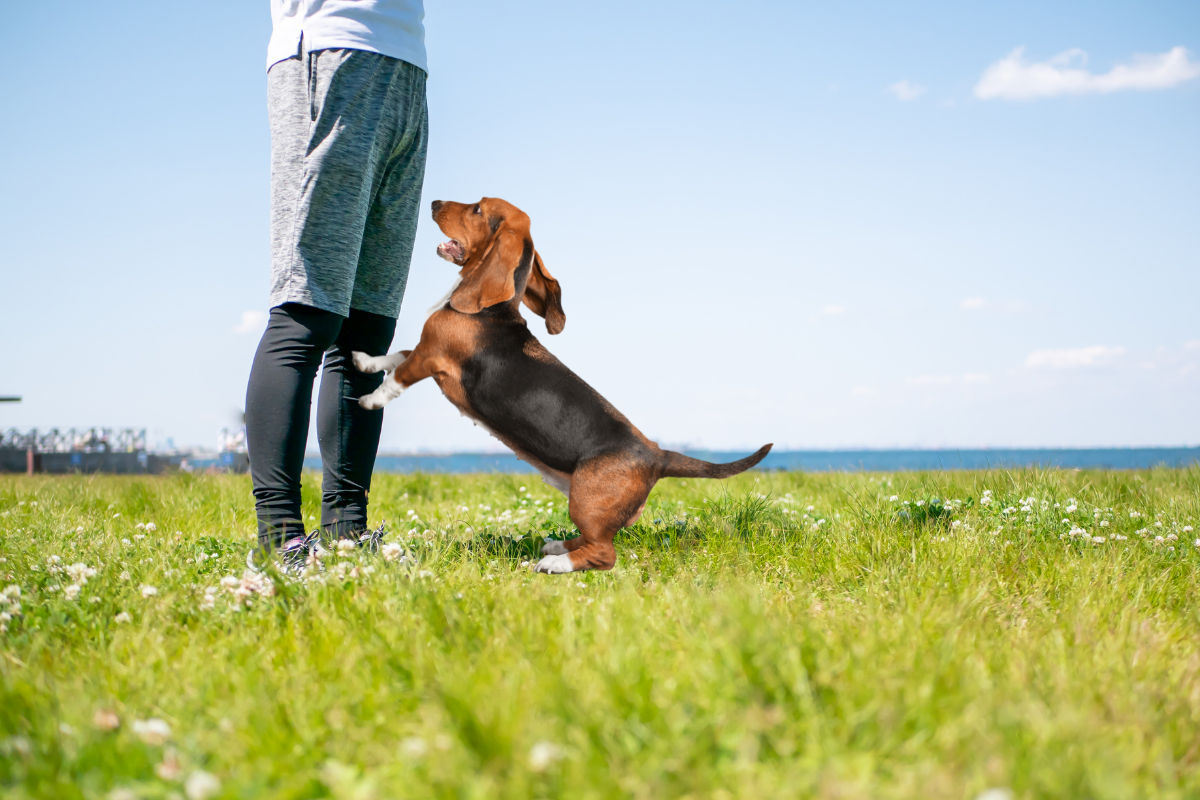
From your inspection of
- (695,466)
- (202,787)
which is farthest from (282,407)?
(202,787)

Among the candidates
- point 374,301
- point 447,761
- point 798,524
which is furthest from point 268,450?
point 798,524

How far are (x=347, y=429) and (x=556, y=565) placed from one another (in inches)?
52.1

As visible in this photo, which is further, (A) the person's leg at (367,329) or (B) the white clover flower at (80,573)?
(A) the person's leg at (367,329)

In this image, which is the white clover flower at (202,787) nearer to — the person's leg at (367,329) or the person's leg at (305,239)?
the person's leg at (305,239)

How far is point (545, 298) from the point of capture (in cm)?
393

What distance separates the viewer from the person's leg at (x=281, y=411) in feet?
11.0

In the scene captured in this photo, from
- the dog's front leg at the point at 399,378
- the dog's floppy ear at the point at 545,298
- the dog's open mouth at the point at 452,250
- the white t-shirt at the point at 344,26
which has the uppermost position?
the white t-shirt at the point at 344,26

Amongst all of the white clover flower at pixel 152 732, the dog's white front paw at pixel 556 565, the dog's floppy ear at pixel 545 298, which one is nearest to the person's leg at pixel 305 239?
the dog's floppy ear at pixel 545 298

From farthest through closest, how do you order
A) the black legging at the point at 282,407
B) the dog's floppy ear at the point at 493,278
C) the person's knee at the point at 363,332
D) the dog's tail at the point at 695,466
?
the person's knee at the point at 363,332
the dog's floppy ear at the point at 493,278
the dog's tail at the point at 695,466
the black legging at the point at 282,407

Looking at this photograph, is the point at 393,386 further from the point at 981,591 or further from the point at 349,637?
the point at 981,591

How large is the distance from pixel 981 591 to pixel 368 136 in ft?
10.1

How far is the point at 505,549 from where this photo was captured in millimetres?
3717

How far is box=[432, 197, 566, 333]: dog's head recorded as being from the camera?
11.9 ft

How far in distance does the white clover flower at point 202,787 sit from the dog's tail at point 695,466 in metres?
2.36
